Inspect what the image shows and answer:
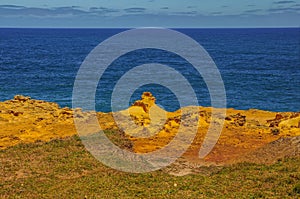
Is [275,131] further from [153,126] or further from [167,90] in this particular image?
[167,90]

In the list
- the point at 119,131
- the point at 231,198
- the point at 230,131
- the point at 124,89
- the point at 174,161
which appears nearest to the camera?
the point at 231,198

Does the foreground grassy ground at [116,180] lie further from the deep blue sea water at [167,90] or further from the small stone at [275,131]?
the deep blue sea water at [167,90]

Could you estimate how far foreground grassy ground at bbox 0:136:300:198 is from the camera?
16.4 metres

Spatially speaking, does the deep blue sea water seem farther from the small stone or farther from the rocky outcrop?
the small stone

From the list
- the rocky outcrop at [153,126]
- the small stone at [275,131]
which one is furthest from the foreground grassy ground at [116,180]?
the small stone at [275,131]

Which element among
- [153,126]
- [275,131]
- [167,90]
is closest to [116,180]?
[153,126]

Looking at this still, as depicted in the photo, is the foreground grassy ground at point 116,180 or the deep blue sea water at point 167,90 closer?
the foreground grassy ground at point 116,180

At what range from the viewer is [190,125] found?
31375 millimetres

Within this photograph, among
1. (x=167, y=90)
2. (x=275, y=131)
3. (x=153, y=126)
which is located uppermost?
(x=275, y=131)

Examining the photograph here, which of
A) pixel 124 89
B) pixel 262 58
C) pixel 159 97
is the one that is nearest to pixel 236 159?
pixel 159 97

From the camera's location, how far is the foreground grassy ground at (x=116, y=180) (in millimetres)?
16359

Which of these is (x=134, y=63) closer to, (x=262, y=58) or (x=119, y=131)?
(x=262, y=58)

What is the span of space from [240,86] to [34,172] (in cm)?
4944

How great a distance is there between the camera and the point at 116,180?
18.3m
